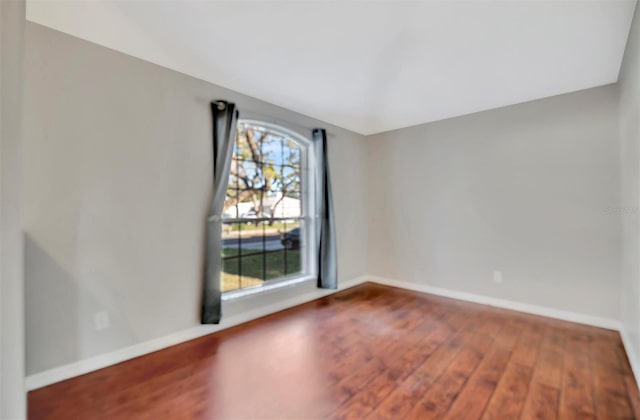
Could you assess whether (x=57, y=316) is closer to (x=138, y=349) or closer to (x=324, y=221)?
(x=138, y=349)

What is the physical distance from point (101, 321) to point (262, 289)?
1439 mm

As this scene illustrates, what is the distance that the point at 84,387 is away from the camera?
1.83 metres

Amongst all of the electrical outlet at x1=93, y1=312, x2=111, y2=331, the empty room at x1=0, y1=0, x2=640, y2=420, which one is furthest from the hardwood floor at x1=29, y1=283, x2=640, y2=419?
the electrical outlet at x1=93, y1=312, x2=111, y2=331

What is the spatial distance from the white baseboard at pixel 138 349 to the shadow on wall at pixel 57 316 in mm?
43

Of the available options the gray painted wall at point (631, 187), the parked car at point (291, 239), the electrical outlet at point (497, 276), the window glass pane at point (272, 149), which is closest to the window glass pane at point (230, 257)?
the parked car at point (291, 239)

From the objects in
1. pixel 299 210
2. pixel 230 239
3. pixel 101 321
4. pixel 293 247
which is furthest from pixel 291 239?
pixel 101 321

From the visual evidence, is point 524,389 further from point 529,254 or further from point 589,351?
point 529,254

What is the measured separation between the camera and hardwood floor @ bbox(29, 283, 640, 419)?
1.62 meters

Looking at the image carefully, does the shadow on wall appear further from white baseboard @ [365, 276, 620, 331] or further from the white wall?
white baseboard @ [365, 276, 620, 331]

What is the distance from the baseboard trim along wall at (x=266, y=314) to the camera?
6.24 feet

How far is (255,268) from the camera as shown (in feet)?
10.4

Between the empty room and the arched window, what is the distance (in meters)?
0.03

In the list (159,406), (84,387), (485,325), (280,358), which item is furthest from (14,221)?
(485,325)

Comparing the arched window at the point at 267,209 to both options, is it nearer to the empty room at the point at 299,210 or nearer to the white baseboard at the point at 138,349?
the empty room at the point at 299,210
